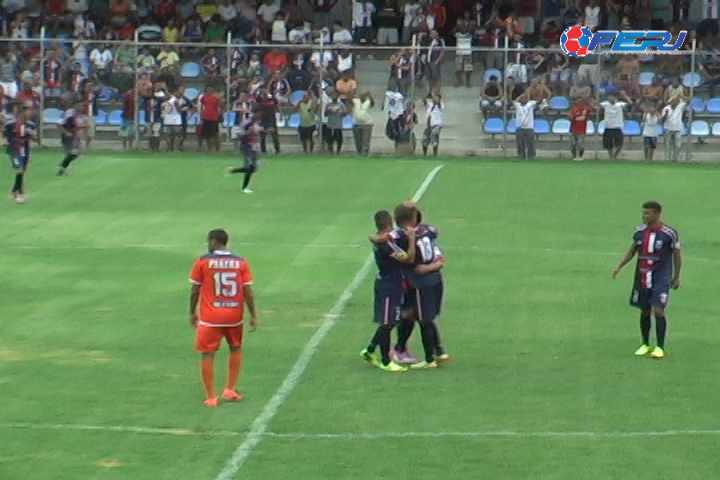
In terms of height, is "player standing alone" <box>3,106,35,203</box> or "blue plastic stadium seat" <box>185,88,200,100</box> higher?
"blue plastic stadium seat" <box>185,88,200,100</box>

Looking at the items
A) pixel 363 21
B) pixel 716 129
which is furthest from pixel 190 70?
pixel 716 129

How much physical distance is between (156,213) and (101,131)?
47.4 feet

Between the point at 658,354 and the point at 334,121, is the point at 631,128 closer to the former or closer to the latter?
the point at 334,121

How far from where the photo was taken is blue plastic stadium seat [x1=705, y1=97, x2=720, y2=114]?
44.9 metres

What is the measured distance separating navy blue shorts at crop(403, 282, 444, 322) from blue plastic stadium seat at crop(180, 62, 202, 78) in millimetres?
30652

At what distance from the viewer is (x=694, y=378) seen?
16891 millimetres

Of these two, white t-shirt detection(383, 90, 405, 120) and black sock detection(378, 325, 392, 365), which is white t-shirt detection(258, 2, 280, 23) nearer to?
white t-shirt detection(383, 90, 405, 120)

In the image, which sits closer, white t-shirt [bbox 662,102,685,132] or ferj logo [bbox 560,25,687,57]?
white t-shirt [bbox 662,102,685,132]

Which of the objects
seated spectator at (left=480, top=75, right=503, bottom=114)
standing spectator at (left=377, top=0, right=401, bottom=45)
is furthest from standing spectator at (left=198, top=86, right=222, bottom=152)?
standing spectator at (left=377, top=0, right=401, bottom=45)

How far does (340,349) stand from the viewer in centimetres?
1848

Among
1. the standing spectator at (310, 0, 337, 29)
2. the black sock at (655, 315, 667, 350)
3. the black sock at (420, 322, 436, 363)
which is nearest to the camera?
the black sock at (420, 322, 436, 363)

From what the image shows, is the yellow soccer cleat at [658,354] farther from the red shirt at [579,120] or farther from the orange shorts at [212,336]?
the red shirt at [579,120]

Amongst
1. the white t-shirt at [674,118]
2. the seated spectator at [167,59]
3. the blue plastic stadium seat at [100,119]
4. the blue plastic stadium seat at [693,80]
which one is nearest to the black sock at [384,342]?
the white t-shirt at [674,118]

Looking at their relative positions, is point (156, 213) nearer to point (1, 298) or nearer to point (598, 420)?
point (1, 298)
